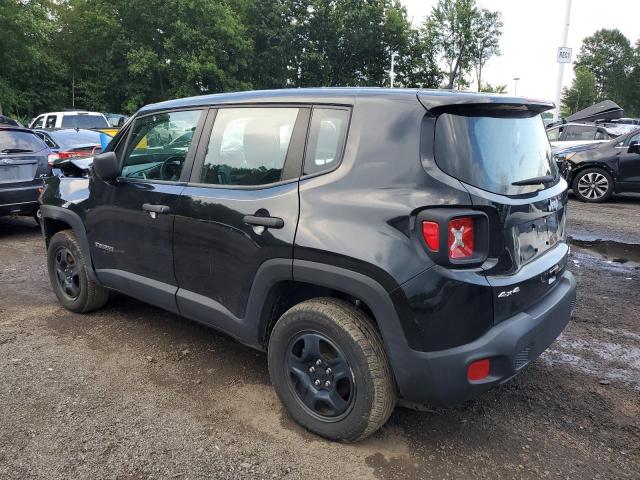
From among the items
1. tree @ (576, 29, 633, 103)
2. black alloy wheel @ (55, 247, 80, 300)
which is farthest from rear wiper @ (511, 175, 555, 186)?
tree @ (576, 29, 633, 103)

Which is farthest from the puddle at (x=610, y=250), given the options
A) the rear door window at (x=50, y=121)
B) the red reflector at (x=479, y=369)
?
the rear door window at (x=50, y=121)

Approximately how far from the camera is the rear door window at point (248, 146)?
2.88 m

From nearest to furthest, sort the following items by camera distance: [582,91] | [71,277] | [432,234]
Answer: [432,234], [71,277], [582,91]

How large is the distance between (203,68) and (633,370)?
90.8 feet

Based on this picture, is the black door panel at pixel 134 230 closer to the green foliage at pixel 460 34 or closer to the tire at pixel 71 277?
the tire at pixel 71 277

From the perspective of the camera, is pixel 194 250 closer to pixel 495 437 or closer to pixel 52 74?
pixel 495 437

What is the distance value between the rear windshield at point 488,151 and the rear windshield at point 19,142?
6.99m

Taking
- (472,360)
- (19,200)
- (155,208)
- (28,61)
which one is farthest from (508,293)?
(28,61)

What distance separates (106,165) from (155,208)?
20.6 inches

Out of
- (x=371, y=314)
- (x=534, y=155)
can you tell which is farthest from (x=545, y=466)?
(x=534, y=155)

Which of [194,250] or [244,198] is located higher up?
[244,198]

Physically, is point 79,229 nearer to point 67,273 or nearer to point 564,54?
point 67,273

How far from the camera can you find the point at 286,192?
2.74m

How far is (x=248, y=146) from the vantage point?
306 cm
